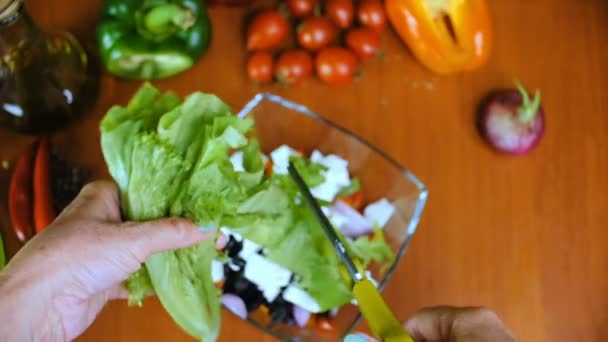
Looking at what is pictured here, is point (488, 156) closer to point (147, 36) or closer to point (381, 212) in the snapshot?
point (381, 212)

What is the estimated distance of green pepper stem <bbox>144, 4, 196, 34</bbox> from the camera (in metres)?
0.97

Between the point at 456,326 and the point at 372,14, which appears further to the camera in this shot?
the point at 372,14

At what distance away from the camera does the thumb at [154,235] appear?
2.32ft

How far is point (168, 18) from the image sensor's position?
975mm

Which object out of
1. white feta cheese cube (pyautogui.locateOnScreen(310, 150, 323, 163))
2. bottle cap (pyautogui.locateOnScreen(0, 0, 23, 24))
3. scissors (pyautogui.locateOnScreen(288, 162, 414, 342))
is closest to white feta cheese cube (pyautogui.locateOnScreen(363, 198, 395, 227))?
white feta cheese cube (pyautogui.locateOnScreen(310, 150, 323, 163))

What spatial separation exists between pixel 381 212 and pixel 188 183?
41 cm

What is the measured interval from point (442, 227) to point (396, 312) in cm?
16

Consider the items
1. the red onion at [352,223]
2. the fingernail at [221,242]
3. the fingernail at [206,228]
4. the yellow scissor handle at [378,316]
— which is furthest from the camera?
the red onion at [352,223]

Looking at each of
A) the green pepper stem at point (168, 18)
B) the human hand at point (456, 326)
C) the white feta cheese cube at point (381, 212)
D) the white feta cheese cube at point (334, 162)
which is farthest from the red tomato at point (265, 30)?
the human hand at point (456, 326)

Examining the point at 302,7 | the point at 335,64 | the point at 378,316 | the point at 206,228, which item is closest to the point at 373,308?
the point at 378,316

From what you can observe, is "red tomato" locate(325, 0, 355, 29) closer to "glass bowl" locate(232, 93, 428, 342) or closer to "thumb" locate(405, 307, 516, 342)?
"glass bowl" locate(232, 93, 428, 342)

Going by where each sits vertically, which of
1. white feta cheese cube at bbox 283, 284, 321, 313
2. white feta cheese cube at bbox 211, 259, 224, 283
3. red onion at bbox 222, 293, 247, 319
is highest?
white feta cheese cube at bbox 211, 259, 224, 283

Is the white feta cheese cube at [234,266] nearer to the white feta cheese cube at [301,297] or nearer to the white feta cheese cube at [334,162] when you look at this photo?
the white feta cheese cube at [301,297]

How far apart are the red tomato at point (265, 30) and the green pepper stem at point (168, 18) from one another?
0.38ft
